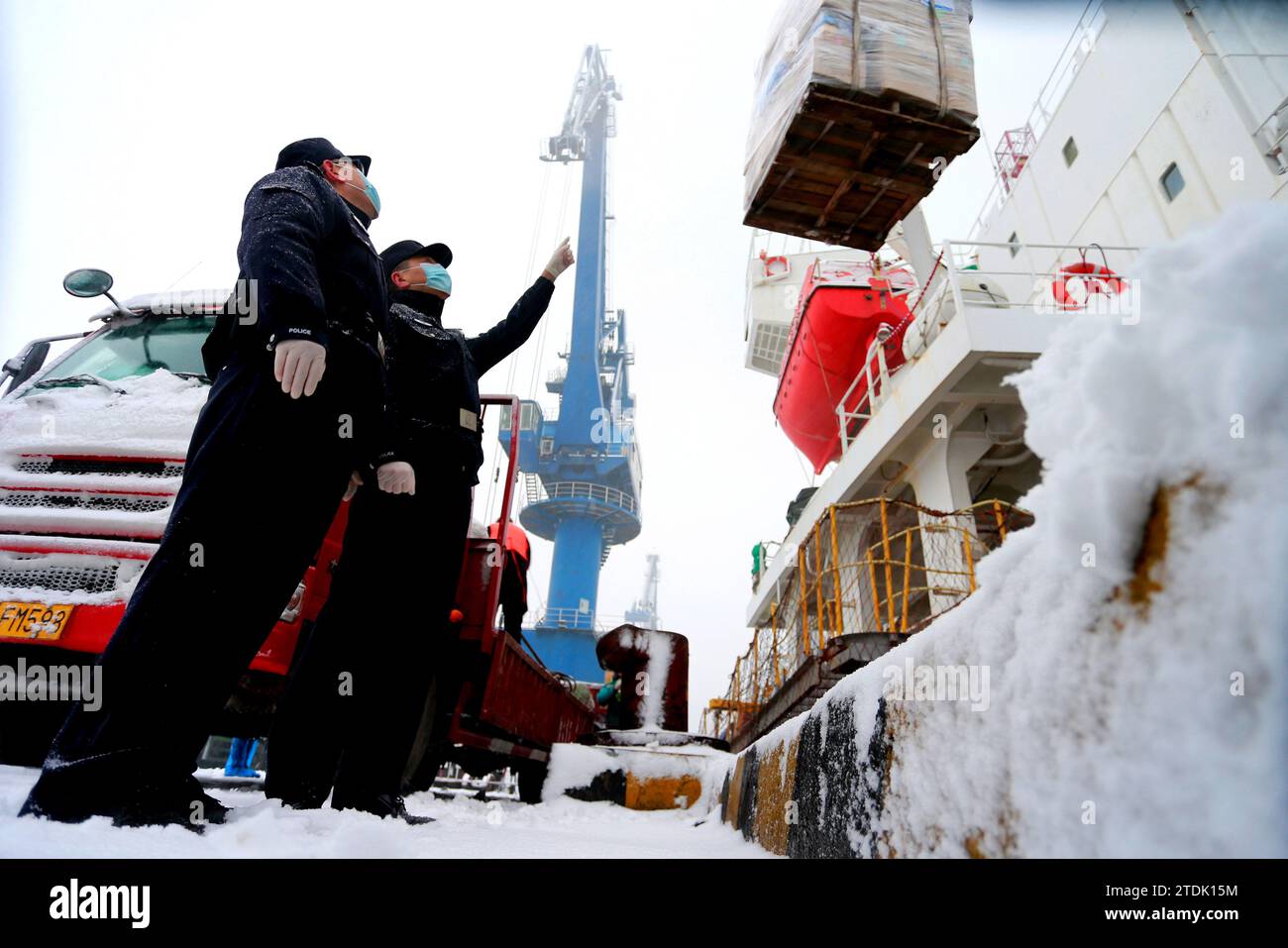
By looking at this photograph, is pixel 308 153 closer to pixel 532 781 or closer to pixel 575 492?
pixel 532 781

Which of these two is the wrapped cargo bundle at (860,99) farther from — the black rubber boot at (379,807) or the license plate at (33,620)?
the license plate at (33,620)

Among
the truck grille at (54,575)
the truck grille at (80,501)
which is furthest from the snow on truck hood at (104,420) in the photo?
the truck grille at (54,575)

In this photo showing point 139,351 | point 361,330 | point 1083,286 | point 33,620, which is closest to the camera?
point 361,330

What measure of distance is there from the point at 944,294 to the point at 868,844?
7.75 metres

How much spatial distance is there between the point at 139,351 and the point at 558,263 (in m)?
2.48

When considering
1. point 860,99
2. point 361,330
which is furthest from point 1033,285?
point 361,330

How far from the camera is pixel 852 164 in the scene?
4848 mm

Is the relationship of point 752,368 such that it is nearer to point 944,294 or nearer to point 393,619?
point 944,294

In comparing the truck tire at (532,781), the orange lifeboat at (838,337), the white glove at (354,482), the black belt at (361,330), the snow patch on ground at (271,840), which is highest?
the orange lifeboat at (838,337)

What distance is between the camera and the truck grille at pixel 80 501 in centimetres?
247

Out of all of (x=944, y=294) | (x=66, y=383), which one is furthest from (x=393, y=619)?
(x=944, y=294)

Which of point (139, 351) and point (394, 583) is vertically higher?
point (139, 351)

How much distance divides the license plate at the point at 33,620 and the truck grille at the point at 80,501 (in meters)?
0.42

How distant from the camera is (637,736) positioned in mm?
4410
